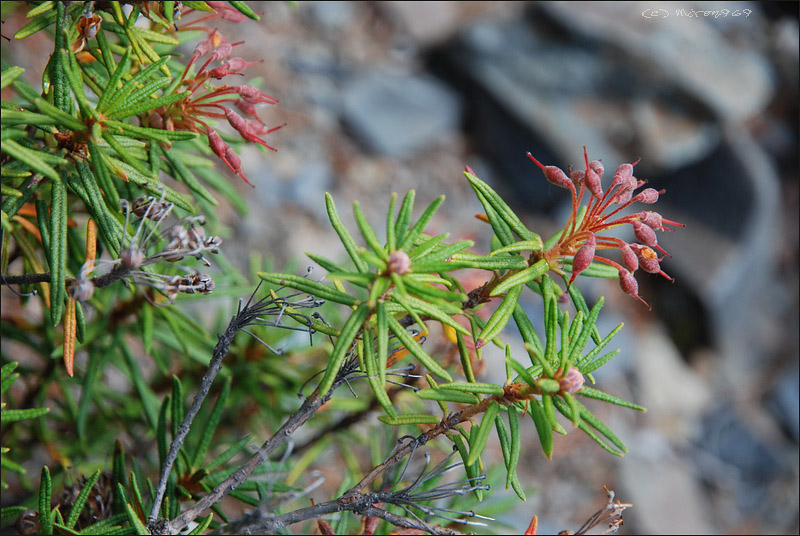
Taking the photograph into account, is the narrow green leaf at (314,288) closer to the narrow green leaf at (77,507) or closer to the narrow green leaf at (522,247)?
A: the narrow green leaf at (522,247)

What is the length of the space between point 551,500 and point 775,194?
8.31ft

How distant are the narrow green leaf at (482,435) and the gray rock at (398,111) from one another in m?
2.68

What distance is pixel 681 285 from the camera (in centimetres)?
375

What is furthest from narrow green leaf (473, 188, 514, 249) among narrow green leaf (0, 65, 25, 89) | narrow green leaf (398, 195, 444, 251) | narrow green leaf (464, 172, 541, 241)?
narrow green leaf (0, 65, 25, 89)

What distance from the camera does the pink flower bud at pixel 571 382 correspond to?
1.93ft

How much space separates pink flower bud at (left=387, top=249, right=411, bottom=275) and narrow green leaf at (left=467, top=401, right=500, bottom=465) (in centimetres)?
17

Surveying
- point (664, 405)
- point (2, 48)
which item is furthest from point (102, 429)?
point (664, 405)

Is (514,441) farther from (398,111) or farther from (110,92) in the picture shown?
(398,111)

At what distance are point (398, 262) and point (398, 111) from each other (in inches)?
112

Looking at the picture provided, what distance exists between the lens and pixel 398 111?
3303mm

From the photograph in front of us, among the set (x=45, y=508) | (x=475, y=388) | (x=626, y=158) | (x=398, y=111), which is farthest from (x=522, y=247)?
(x=626, y=158)

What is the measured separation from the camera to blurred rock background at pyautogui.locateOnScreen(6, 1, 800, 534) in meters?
2.97

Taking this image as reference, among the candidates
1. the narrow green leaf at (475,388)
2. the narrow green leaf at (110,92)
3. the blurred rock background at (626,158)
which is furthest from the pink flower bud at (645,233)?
the blurred rock background at (626,158)

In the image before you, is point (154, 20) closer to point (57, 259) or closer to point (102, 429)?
point (57, 259)
